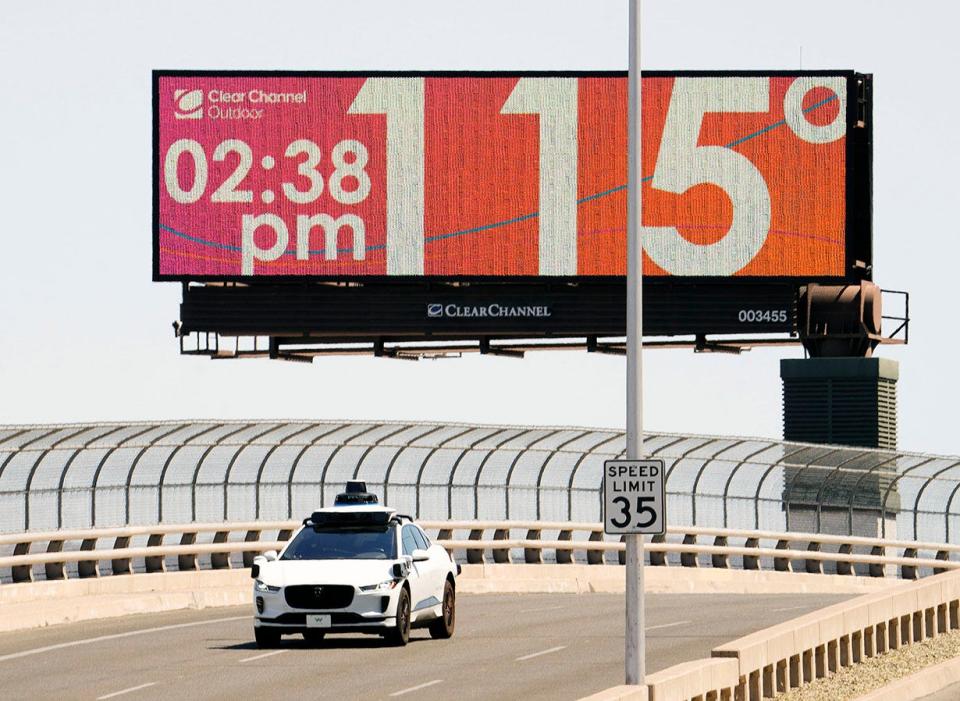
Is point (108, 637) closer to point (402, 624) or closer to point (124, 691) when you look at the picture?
point (402, 624)

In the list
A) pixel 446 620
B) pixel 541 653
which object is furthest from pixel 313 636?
pixel 541 653

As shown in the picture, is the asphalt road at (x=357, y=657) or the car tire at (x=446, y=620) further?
the car tire at (x=446, y=620)

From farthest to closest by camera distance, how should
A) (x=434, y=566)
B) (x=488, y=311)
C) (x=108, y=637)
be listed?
1. (x=488, y=311)
2. (x=108, y=637)
3. (x=434, y=566)

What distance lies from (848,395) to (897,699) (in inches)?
1574

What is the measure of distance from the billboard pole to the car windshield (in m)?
7.15

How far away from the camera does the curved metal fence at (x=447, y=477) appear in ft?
118

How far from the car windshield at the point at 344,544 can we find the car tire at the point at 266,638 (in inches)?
37.0

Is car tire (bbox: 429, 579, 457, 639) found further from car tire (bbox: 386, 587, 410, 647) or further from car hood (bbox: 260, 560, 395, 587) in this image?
car hood (bbox: 260, 560, 395, 587)

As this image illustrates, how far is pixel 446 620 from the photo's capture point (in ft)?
92.0

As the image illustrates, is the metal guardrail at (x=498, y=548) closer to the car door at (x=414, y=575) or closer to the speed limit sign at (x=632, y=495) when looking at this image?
the car door at (x=414, y=575)

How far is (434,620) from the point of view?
2783 cm

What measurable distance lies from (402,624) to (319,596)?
107cm

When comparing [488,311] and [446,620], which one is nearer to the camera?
[446,620]

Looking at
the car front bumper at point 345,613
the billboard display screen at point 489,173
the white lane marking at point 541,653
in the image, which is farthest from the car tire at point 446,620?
the billboard display screen at point 489,173
